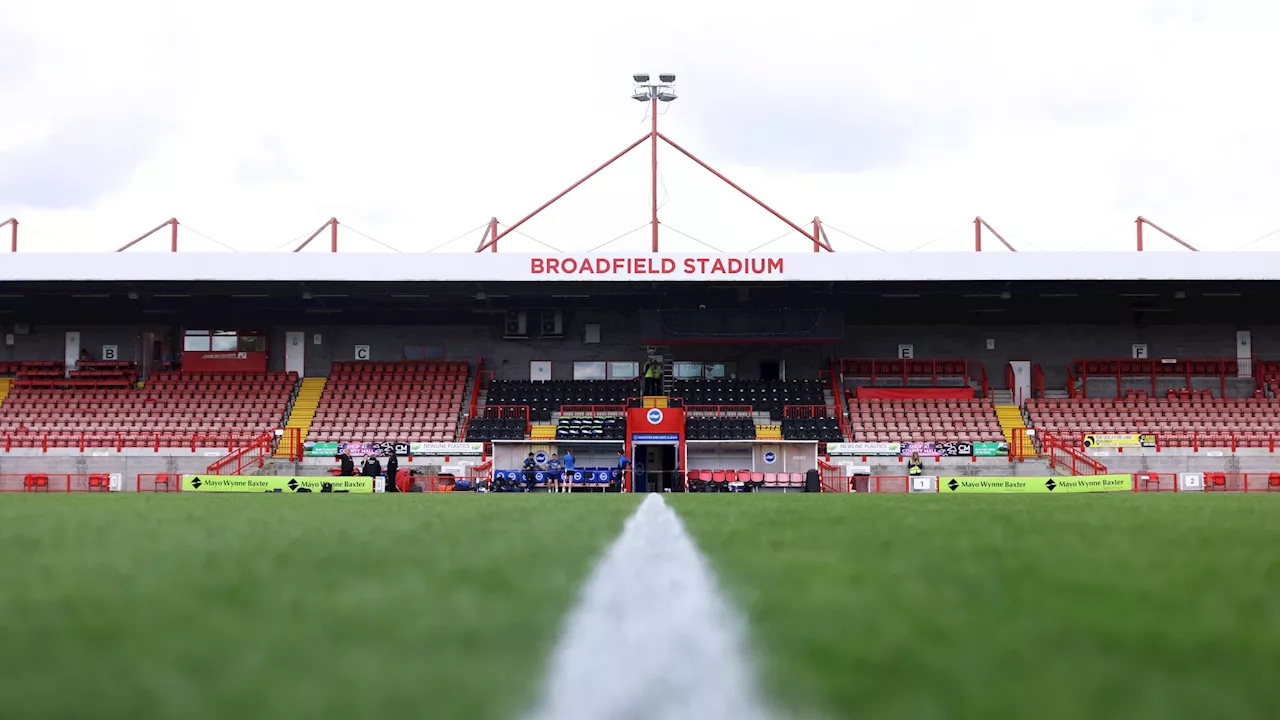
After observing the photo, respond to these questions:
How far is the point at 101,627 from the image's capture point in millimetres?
3131

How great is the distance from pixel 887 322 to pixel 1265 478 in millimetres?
13963

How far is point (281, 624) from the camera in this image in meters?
3.14

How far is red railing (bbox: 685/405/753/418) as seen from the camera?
116 ft

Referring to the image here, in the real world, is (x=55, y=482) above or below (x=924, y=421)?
below

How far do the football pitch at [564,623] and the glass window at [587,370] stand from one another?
32.5 metres

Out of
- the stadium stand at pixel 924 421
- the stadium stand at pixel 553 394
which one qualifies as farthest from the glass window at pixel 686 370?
the stadium stand at pixel 924 421

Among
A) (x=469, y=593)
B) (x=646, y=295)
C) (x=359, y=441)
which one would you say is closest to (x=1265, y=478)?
(x=646, y=295)

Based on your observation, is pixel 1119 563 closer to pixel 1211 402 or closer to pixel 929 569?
pixel 929 569

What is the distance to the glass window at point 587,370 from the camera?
39.6 meters

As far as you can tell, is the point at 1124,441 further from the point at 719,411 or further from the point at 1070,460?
the point at 719,411

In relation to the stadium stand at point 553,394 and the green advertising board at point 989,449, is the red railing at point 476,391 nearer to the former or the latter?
the stadium stand at point 553,394

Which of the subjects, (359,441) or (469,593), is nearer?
(469,593)


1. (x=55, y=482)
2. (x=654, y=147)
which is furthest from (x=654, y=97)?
(x=55, y=482)

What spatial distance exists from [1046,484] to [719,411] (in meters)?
12.2
